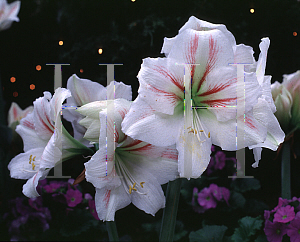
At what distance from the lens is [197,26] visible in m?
0.42

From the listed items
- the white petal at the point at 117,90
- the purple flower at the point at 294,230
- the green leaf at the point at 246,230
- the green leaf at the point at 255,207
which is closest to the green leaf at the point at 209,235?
the green leaf at the point at 246,230

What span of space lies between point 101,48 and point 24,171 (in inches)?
25.8

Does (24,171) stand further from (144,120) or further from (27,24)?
(27,24)

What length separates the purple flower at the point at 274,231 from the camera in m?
0.59

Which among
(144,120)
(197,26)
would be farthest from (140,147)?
(197,26)

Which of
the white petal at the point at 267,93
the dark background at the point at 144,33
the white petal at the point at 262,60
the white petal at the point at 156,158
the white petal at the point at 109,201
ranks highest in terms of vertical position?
the dark background at the point at 144,33

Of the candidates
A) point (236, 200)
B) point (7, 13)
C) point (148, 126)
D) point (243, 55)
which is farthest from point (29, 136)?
point (7, 13)

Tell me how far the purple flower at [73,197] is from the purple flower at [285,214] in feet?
1.64

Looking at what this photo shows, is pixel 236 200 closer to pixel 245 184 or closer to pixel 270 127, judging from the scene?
pixel 245 184

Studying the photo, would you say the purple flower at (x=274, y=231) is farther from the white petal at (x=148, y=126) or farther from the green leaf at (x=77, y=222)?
the green leaf at (x=77, y=222)

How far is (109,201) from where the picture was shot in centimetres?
43

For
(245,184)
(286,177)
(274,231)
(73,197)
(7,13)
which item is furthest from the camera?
(7,13)

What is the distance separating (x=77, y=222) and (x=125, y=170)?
0.47 m

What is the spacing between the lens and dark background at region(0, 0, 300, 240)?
1027mm
